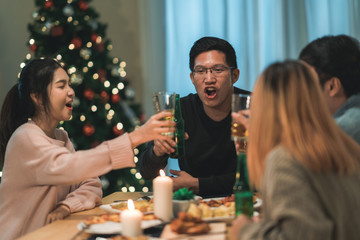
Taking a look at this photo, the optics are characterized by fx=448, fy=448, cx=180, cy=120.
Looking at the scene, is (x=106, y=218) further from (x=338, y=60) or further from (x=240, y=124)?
(x=338, y=60)

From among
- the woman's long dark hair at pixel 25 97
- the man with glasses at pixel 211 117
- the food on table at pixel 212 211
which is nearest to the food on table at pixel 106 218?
the food on table at pixel 212 211

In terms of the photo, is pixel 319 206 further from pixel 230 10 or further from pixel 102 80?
pixel 230 10

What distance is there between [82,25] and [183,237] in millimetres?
3047

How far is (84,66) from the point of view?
3.96 metres

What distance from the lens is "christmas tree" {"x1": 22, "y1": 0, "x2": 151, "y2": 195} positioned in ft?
12.9

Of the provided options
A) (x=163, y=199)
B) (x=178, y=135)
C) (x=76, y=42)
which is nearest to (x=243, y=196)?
(x=163, y=199)

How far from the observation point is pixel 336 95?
1.74m

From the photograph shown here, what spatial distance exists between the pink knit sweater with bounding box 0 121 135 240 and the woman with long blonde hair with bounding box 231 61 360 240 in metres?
0.70

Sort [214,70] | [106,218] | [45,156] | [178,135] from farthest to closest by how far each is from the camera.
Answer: [214,70] < [178,135] < [45,156] < [106,218]

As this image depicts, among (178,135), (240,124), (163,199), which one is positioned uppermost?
(240,124)

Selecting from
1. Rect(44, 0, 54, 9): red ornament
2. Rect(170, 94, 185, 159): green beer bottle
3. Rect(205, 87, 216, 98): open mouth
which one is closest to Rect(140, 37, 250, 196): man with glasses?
Rect(205, 87, 216, 98): open mouth

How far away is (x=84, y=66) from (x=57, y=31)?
0.38 m

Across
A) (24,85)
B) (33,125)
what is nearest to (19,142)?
(33,125)

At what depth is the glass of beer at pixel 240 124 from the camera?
59.8 inches
